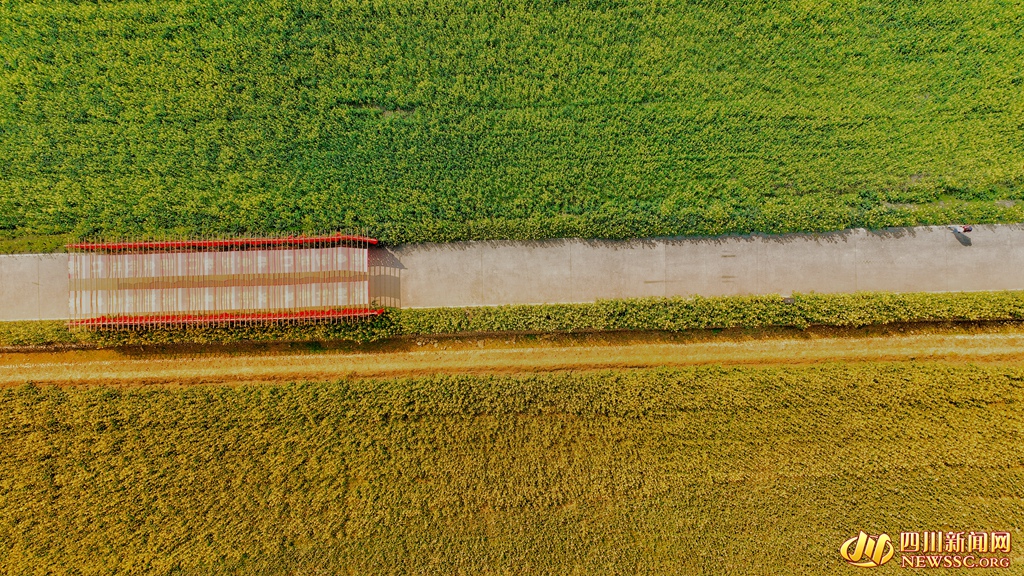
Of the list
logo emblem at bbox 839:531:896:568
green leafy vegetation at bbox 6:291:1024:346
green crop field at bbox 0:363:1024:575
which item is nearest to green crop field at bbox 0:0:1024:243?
green leafy vegetation at bbox 6:291:1024:346

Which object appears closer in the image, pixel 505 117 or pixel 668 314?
pixel 668 314

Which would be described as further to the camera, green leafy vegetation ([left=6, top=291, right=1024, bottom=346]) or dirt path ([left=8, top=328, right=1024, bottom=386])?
dirt path ([left=8, top=328, right=1024, bottom=386])

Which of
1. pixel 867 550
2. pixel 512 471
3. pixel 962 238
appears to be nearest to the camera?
pixel 867 550

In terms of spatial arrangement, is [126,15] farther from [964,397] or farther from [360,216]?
[964,397]

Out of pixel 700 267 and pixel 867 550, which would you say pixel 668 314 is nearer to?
pixel 700 267

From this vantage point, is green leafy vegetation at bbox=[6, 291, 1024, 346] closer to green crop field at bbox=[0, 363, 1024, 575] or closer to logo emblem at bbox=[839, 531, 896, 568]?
green crop field at bbox=[0, 363, 1024, 575]

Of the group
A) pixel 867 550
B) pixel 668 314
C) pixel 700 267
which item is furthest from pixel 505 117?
pixel 867 550

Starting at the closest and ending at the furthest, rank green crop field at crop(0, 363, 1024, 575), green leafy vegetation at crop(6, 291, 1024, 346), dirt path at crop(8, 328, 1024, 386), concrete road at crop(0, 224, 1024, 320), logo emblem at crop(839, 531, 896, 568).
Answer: green crop field at crop(0, 363, 1024, 575)
logo emblem at crop(839, 531, 896, 568)
green leafy vegetation at crop(6, 291, 1024, 346)
dirt path at crop(8, 328, 1024, 386)
concrete road at crop(0, 224, 1024, 320)

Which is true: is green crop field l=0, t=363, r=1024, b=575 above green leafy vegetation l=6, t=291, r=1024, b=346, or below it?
below
